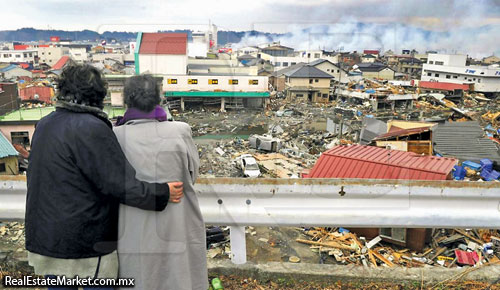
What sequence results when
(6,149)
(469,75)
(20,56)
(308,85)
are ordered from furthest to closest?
(20,56)
(469,75)
(308,85)
(6,149)

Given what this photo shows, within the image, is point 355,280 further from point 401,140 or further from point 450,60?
point 450,60

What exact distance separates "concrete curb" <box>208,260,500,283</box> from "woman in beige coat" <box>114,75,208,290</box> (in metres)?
0.45

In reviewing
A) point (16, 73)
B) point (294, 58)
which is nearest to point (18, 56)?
point (16, 73)

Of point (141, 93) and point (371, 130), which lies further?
point (371, 130)

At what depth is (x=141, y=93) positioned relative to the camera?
1059 millimetres

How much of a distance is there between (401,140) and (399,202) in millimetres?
5722

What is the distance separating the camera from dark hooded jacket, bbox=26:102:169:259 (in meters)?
0.96

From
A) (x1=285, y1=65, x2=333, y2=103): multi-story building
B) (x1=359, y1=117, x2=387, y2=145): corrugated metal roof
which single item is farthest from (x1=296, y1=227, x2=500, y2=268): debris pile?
(x1=285, y1=65, x2=333, y2=103): multi-story building

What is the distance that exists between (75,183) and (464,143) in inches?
360

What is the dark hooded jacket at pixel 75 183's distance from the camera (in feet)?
3.14

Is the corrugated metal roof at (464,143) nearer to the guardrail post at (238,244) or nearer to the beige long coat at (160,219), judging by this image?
the guardrail post at (238,244)

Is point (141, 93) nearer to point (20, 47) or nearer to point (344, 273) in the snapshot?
point (344, 273)

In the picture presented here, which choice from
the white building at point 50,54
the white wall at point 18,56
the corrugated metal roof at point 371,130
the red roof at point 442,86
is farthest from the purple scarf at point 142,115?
the white wall at point 18,56

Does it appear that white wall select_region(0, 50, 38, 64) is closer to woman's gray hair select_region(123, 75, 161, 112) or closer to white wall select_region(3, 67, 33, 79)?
white wall select_region(3, 67, 33, 79)
